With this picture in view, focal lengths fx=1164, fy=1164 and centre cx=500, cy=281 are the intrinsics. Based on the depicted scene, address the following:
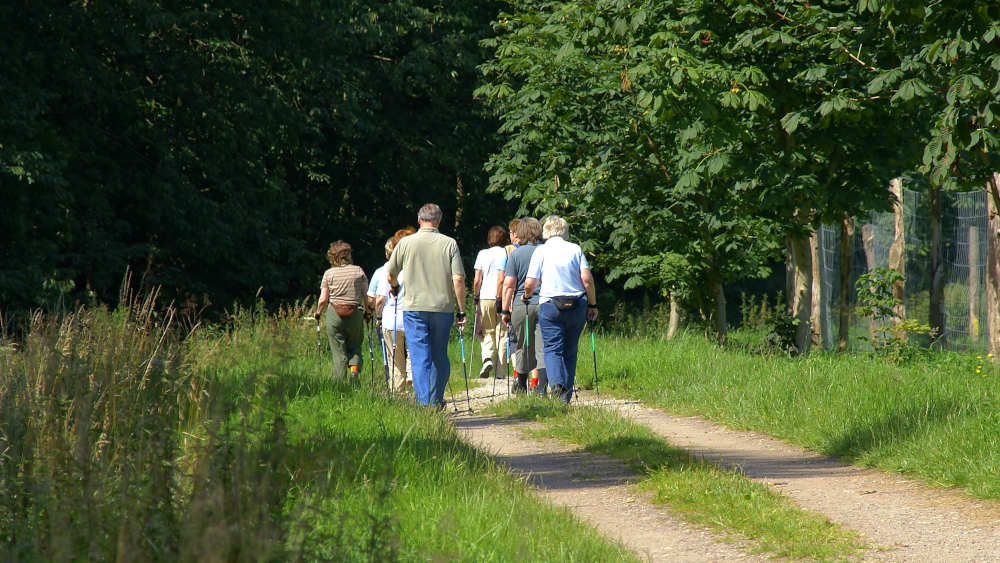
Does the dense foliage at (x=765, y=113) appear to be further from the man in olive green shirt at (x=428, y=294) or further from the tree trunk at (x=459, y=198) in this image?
the tree trunk at (x=459, y=198)

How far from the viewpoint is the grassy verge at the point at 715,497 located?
228 inches

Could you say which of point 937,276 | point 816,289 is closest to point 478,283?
point 816,289

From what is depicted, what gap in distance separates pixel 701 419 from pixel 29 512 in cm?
669

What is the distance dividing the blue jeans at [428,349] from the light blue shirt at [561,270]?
124 cm

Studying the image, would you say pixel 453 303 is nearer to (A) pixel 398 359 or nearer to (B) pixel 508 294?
(B) pixel 508 294

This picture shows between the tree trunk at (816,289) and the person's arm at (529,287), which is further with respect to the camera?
the tree trunk at (816,289)

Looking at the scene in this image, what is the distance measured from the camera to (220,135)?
77.5 ft

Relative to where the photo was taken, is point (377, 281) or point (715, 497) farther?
point (377, 281)

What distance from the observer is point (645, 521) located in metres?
6.41

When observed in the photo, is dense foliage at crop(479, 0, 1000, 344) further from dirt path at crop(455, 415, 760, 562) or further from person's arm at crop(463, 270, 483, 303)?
dirt path at crop(455, 415, 760, 562)

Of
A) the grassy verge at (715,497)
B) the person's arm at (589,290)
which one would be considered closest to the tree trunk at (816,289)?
the person's arm at (589,290)

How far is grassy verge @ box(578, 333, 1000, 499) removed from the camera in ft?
25.0

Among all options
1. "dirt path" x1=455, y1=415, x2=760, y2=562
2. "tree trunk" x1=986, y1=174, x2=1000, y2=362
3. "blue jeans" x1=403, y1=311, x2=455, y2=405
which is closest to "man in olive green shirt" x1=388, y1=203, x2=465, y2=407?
"blue jeans" x1=403, y1=311, x2=455, y2=405

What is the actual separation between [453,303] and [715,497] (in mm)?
5424
